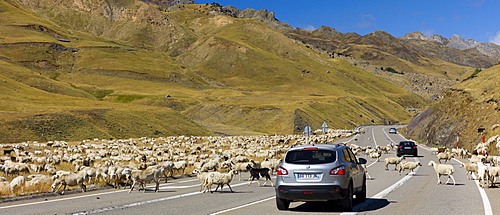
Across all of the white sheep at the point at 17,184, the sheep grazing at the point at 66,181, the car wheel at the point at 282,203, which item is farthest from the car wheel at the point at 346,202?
the white sheep at the point at 17,184

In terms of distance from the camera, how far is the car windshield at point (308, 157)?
1220 cm

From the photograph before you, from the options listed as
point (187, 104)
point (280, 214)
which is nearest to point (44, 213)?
point (280, 214)

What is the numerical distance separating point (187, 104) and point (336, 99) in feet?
137

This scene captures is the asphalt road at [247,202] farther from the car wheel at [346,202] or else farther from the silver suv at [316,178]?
the silver suv at [316,178]

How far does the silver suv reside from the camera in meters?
11.8

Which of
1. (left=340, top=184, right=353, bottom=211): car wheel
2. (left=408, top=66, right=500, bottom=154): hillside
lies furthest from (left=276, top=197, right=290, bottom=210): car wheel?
(left=408, top=66, right=500, bottom=154): hillside

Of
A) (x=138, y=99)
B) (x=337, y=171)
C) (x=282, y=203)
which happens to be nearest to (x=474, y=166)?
(x=337, y=171)

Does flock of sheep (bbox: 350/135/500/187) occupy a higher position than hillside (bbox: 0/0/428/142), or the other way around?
hillside (bbox: 0/0/428/142)

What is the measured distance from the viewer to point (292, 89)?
18288 cm

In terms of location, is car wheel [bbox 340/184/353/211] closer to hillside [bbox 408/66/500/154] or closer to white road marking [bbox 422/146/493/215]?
white road marking [bbox 422/146/493/215]

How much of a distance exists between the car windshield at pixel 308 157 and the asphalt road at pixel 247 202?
4.44 ft

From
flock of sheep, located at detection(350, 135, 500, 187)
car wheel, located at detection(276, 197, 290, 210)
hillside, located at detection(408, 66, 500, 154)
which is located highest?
hillside, located at detection(408, 66, 500, 154)

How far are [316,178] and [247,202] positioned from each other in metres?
3.43

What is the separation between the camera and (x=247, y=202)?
14.6 m
